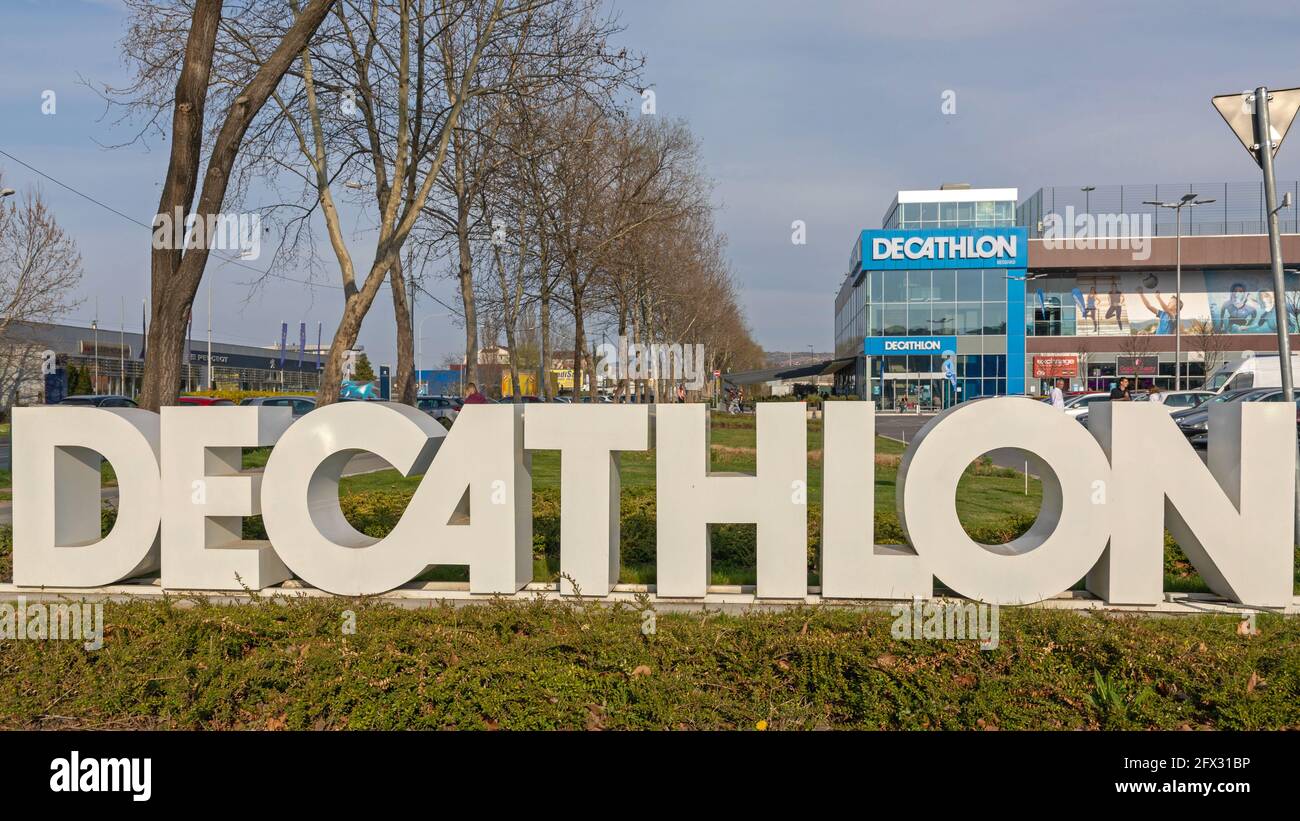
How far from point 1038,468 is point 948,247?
162ft

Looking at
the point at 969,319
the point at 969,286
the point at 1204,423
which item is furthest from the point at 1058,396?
the point at 969,286

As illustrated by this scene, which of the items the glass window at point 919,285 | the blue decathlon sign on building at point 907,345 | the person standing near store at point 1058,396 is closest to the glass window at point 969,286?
the glass window at point 919,285

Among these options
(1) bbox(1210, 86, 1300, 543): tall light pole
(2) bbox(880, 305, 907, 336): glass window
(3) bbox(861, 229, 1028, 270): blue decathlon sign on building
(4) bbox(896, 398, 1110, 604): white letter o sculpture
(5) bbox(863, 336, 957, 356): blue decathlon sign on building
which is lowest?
(4) bbox(896, 398, 1110, 604): white letter o sculpture

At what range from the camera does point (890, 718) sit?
497cm

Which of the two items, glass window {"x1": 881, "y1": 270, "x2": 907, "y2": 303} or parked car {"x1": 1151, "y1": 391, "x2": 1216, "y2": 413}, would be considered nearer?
parked car {"x1": 1151, "y1": 391, "x2": 1216, "y2": 413}

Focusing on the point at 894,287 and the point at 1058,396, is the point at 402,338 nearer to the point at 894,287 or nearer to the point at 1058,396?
the point at 1058,396

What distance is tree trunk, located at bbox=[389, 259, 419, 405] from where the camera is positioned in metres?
22.2

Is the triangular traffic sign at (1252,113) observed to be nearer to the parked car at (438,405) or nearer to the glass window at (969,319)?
the parked car at (438,405)

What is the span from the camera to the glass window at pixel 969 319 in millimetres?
54062

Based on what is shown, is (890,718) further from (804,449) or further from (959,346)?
(959,346)

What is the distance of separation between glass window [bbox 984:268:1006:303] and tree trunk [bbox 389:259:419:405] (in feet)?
130

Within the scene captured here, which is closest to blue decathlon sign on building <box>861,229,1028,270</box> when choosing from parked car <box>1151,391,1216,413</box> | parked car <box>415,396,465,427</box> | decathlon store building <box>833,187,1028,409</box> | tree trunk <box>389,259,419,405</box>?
decathlon store building <box>833,187,1028,409</box>

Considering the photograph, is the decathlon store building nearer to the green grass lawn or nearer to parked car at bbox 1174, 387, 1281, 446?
parked car at bbox 1174, 387, 1281, 446
